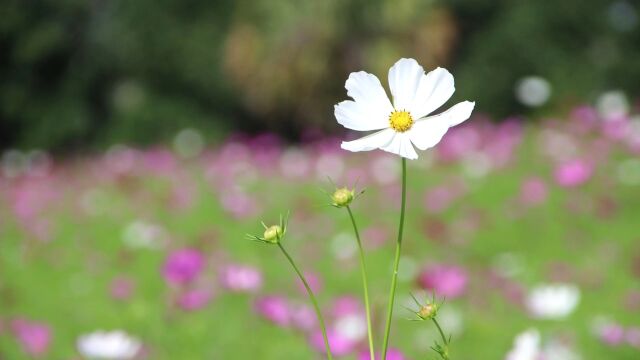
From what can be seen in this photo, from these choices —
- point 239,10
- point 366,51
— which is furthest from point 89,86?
point 366,51

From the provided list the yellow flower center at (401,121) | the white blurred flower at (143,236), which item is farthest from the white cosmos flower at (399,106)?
the white blurred flower at (143,236)

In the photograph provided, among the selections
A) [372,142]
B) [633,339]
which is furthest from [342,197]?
[633,339]

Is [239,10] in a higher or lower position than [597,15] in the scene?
higher

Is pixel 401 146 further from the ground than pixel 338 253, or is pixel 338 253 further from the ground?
pixel 338 253

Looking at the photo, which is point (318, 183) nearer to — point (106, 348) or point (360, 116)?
point (106, 348)

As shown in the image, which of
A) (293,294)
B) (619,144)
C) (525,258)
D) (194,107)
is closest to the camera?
(293,294)

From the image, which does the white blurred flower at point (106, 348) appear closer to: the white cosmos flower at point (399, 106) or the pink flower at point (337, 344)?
the pink flower at point (337, 344)

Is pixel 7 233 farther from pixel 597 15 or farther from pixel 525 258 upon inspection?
pixel 597 15
